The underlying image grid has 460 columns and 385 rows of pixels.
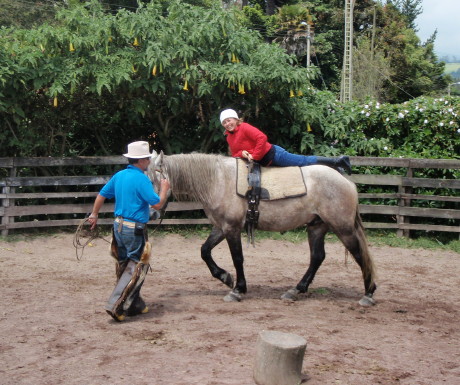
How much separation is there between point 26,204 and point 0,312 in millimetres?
4634

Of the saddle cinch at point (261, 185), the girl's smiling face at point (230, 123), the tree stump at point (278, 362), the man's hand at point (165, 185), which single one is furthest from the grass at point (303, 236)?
the tree stump at point (278, 362)

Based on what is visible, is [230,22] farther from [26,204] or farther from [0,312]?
[0,312]

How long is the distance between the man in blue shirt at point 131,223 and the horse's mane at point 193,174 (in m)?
0.66

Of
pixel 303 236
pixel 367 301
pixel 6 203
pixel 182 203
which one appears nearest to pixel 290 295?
pixel 367 301

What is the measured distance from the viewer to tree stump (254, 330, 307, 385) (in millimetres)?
4219

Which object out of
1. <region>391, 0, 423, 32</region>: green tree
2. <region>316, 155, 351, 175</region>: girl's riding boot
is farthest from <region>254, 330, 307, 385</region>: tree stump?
<region>391, 0, 423, 32</region>: green tree

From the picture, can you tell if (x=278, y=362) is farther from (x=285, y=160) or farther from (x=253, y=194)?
(x=285, y=160)

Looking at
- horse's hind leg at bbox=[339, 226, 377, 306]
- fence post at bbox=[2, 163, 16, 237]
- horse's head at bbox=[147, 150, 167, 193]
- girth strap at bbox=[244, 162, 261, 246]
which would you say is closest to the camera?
horse's head at bbox=[147, 150, 167, 193]

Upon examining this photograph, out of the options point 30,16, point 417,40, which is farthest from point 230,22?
point 417,40

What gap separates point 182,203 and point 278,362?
6422 mm

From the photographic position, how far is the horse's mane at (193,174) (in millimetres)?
6555

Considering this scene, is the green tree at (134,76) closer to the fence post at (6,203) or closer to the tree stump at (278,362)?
the fence post at (6,203)

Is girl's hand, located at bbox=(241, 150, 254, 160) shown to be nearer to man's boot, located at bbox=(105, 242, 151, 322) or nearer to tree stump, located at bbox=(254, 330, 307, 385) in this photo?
man's boot, located at bbox=(105, 242, 151, 322)

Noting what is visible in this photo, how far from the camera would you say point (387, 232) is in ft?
35.4
